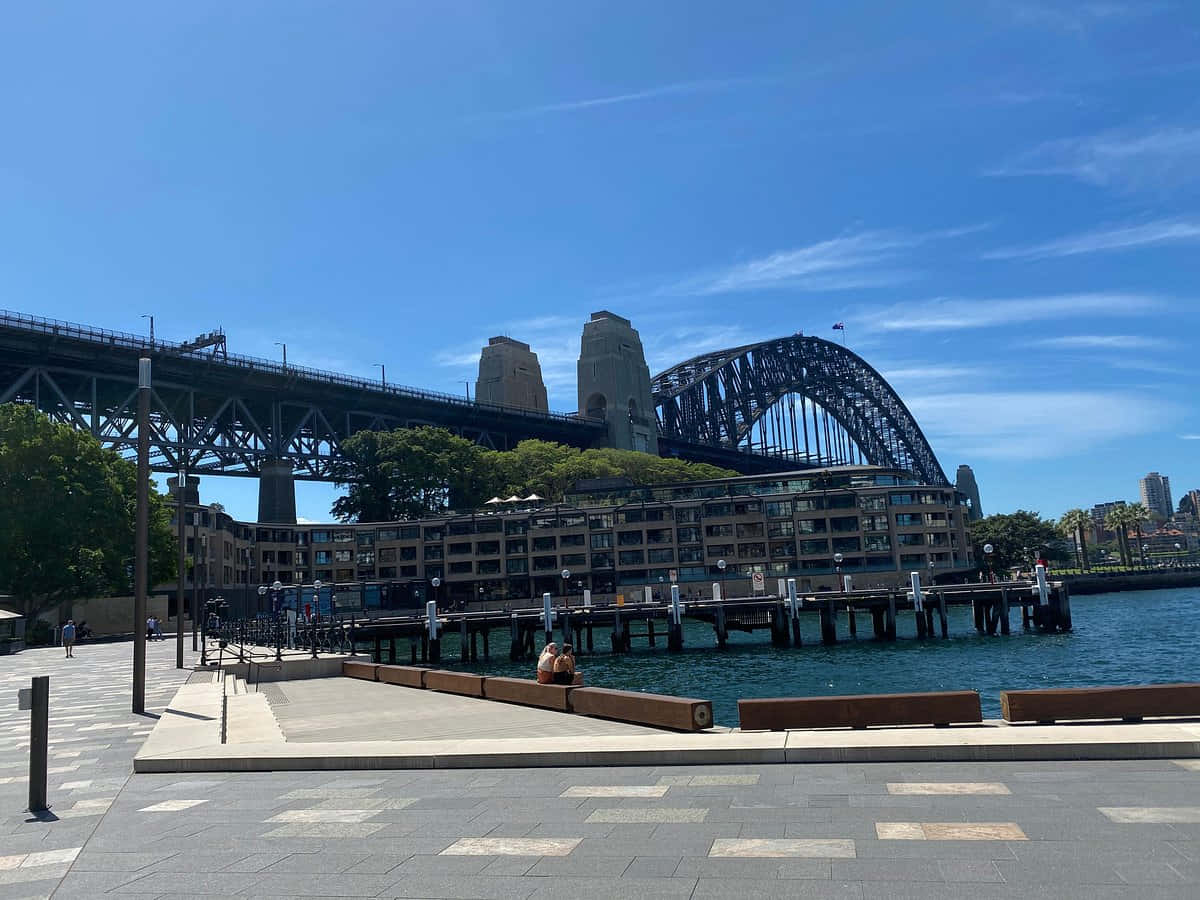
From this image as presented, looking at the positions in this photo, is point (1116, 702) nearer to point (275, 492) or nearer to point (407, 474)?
point (407, 474)

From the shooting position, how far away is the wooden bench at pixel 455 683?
99.1ft

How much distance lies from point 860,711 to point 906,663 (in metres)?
49.2

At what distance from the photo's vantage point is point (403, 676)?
35781mm

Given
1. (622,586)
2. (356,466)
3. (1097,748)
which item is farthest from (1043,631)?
(356,466)

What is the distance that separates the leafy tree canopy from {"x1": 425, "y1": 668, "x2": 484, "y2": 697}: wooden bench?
4733 inches

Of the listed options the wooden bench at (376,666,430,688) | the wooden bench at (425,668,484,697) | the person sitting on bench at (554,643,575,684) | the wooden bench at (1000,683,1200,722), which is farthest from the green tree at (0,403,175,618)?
the wooden bench at (1000,683,1200,722)

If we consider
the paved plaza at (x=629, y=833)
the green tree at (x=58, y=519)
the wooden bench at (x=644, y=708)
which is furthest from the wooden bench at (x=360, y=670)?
the green tree at (x=58, y=519)

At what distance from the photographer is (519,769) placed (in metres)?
17.5

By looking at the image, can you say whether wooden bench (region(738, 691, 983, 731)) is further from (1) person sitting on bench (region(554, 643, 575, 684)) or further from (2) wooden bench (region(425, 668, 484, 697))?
(2) wooden bench (region(425, 668, 484, 697))

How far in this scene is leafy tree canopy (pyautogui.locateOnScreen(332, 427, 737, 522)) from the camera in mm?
152250

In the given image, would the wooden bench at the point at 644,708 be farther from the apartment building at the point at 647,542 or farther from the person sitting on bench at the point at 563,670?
the apartment building at the point at 647,542

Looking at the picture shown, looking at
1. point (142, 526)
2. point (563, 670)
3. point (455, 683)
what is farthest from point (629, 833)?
point (142, 526)

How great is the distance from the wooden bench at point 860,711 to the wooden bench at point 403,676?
16.7 metres

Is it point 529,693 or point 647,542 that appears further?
point 647,542
